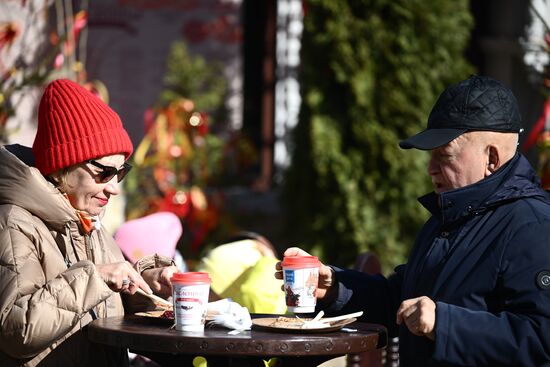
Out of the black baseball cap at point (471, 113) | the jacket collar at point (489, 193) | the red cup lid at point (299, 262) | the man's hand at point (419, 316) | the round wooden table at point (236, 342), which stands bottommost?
the round wooden table at point (236, 342)

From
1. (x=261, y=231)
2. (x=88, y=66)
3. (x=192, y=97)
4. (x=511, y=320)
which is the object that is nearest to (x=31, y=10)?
(x=88, y=66)

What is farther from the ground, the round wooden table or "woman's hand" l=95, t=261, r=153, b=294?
"woman's hand" l=95, t=261, r=153, b=294

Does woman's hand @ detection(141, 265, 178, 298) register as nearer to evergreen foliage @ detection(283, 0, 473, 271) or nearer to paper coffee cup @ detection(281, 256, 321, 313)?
paper coffee cup @ detection(281, 256, 321, 313)

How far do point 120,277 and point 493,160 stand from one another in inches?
52.1

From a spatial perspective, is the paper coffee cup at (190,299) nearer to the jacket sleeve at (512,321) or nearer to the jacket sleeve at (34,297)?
the jacket sleeve at (34,297)

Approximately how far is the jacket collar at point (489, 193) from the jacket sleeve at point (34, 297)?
117 centimetres

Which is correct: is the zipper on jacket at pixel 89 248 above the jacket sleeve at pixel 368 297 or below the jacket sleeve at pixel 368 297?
above

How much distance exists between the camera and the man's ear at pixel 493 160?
367cm

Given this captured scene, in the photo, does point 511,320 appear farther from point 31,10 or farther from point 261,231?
point 261,231


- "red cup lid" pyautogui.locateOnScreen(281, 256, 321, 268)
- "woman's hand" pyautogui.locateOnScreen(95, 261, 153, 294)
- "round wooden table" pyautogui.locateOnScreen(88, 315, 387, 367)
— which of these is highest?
"red cup lid" pyautogui.locateOnScreen(281, 256, 321, 268)

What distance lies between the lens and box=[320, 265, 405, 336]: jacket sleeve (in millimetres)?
4039

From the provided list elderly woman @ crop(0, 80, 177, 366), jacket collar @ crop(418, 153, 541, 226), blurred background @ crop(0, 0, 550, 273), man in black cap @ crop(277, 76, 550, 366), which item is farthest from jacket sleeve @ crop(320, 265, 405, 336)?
blurred background @ crop(0, 0, 550, 273)

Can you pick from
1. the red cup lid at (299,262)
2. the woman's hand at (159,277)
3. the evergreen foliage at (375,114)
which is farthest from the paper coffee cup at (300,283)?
the evergreen foliage at (375,114)

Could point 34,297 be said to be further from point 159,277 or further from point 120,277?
point 159,277
